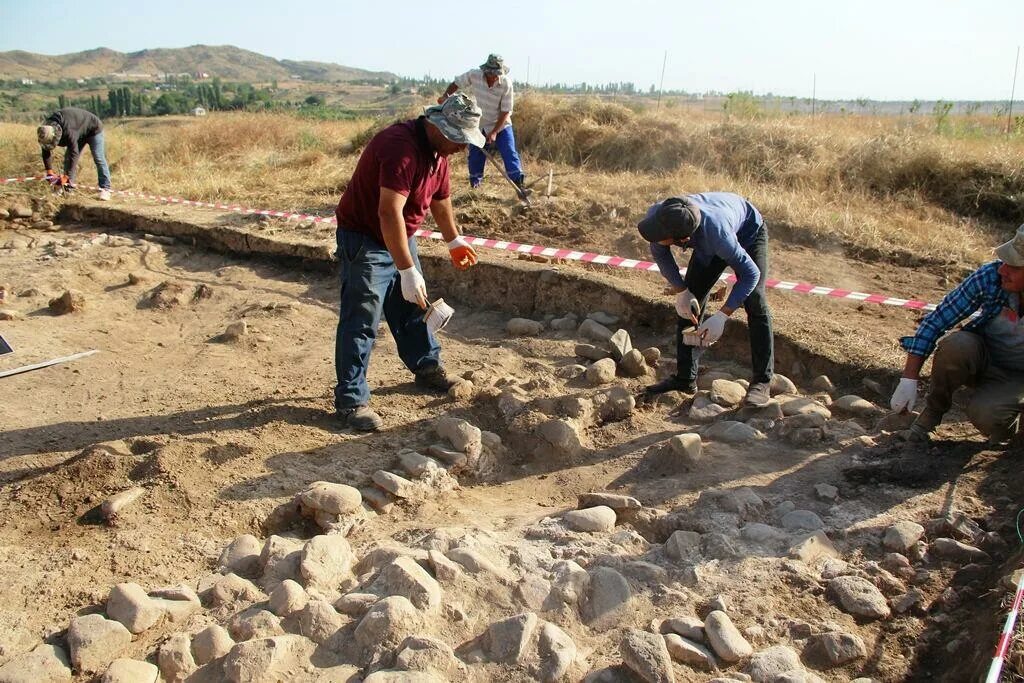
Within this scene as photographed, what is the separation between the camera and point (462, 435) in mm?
3832

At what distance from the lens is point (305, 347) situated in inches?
212

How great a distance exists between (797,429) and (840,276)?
292 centimetres

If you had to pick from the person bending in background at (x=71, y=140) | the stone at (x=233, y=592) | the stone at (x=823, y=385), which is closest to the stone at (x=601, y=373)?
the stone at (x=823, y=385)

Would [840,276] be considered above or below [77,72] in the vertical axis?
below

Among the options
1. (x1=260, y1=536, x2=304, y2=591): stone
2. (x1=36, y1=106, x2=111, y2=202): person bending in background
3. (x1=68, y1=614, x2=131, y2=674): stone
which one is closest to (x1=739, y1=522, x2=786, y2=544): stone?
(x1=260, y1=536, x2=304, y2=591): stone

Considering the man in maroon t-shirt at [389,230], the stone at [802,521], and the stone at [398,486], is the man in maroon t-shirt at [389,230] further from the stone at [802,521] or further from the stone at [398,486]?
the stone at [802,521]

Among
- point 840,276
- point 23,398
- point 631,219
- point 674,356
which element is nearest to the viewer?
point 23,398

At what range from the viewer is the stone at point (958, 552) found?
2904 mm

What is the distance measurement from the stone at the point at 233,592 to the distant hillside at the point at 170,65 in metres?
105

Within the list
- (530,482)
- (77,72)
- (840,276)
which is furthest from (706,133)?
(77,72)

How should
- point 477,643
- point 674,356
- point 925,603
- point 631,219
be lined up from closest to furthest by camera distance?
point 477,643
point 925,603
point 674,356
point 631,219

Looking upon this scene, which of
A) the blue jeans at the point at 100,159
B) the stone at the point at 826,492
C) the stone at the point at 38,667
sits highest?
the blue jeans at the point at 100,159

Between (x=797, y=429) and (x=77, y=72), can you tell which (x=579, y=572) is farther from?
(x=77, y=72)

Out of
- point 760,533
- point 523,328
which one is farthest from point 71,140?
point 760,533
